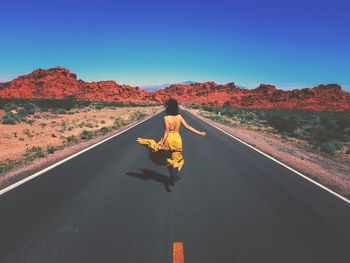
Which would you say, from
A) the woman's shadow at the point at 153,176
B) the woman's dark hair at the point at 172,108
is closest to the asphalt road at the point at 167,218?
the woman's shadow at the point at 153,176

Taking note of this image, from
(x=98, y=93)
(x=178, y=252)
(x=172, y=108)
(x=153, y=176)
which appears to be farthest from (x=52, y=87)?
(x=178, y=252)

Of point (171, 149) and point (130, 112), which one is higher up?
point (171, 149)

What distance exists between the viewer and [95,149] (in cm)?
1301

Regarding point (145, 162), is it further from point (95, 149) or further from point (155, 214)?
point (155, 214)

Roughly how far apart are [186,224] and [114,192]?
2234mm

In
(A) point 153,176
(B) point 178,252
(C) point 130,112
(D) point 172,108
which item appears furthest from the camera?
(C) point 130,112

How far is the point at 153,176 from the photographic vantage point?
8500mm

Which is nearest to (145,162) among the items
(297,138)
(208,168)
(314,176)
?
(208,168)

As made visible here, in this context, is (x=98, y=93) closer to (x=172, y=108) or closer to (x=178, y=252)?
(x=172, y=108)

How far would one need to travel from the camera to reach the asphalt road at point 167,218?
169 inches

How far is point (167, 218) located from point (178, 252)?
1252 millimetres

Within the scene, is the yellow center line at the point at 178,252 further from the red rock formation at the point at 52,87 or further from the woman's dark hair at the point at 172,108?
the red rock formation at the point at 52,87

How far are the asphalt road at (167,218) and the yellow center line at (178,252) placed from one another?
0.24 feet

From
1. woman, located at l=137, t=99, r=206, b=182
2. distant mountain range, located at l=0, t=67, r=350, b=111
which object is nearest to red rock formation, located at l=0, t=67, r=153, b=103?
distant mountain range, located at l=0, t=67, r=350, b=111
